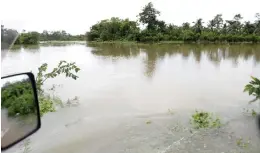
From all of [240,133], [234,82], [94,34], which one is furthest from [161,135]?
Answer: [94,34]

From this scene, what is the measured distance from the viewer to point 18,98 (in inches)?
35.5

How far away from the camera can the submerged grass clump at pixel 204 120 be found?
390cm

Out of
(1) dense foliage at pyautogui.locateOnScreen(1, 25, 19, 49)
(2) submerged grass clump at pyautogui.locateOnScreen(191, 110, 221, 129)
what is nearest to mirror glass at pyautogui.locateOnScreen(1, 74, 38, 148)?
(1) dense foliage at pyautogui.locateOnScreen(1, 25, 19, 49)

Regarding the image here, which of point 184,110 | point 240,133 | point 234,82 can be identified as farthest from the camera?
point 234,82

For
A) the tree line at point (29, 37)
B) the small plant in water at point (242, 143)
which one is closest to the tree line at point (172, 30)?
the tree line at point (29, 37)

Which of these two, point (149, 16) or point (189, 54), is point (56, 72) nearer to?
point (189, 54)

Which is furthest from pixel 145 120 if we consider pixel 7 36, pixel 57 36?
pixel 57 36

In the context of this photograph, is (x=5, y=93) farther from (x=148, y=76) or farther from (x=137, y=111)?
(x=148, y=76)

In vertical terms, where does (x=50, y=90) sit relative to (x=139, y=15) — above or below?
below

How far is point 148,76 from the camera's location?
8773 mm

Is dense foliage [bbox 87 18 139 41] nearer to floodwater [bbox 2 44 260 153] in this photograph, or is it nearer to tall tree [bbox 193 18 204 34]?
tall tree [bbox 193 18 204 34]

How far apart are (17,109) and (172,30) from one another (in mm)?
39310

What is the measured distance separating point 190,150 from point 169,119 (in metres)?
→ 1.23

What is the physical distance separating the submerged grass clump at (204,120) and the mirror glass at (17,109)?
3339 mm
